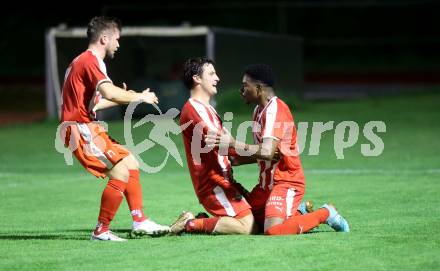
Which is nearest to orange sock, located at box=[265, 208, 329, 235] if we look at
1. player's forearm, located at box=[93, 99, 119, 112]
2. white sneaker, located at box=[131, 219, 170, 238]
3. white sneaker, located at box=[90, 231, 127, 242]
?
white sneaker, located at box=[131, 219, 170, 238]

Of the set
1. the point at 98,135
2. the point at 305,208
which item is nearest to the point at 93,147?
the point at 98,135

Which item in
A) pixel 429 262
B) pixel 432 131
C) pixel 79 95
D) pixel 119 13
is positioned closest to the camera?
pixel 429 262

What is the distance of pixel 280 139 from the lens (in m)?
8.02

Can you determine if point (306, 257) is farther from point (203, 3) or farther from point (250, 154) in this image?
point (203, 3)

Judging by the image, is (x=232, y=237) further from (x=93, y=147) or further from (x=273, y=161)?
(x=93, y=147)

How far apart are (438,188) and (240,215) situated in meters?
3.60

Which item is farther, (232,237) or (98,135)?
(98,135)

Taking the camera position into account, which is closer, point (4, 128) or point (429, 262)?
point (429, 262)

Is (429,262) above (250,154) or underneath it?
underneath

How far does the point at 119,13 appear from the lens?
30.7 meters

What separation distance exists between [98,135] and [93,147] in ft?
0.36

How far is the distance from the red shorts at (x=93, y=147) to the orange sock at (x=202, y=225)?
31.3 inches

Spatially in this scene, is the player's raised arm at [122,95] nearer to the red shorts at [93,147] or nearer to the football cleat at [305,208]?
the red shorts at [93,147]

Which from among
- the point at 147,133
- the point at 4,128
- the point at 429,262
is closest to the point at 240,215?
the point at 429,262
